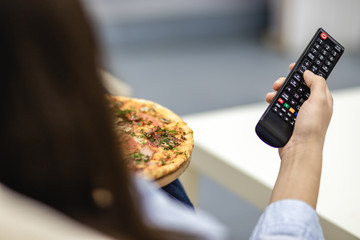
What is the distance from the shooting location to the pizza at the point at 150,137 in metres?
0.55

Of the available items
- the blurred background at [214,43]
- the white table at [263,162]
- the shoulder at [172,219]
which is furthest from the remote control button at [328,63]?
the blurred background at [214,43]

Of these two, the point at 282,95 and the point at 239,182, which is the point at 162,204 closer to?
the point at 282,95

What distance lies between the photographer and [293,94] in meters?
0.66

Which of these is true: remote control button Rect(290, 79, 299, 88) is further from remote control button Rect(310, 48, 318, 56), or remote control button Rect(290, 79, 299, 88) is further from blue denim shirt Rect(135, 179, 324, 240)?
blue denim shirt Rect(135, 179, 324, 240)

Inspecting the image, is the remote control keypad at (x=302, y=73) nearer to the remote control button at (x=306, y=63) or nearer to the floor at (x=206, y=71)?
the remote control button at (x=306, y=63)

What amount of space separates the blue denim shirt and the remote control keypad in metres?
0.20

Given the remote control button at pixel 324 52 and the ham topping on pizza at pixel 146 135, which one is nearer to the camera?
the ham topping on pizza at pixel 146 135

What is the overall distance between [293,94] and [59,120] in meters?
0.43

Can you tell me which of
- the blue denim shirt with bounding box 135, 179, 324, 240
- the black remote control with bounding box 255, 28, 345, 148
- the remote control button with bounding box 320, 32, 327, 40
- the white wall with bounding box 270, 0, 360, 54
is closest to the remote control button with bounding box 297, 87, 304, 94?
the black remote control with bounding box 255, 28, 345, 148

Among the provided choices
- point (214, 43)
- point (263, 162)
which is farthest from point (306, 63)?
point (214, 43)

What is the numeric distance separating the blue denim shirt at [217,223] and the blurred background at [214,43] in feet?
5.73

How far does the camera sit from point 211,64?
9.44 ft

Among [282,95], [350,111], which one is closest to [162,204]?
[282,95]

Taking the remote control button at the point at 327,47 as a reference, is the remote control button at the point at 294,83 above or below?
below
